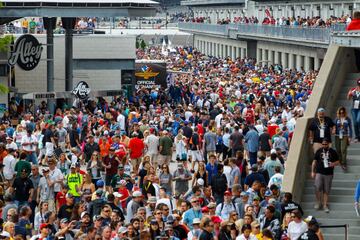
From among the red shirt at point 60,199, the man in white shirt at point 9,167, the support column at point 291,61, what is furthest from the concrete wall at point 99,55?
the red shirt at point 60,199

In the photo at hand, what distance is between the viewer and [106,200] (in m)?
22.6

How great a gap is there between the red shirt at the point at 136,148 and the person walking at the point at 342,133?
8906 mm

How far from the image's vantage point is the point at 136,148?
32250 millimetres

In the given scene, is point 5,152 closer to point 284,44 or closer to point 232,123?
point 232,123

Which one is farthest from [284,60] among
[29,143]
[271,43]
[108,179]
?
[108,179]

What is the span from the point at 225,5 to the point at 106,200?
109236mm

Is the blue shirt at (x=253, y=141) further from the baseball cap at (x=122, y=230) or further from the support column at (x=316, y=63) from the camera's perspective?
the support column at (x=316, y=63)

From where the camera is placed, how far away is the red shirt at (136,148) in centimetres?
3225

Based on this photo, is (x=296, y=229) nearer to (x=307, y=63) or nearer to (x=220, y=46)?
(x=307, y=63)

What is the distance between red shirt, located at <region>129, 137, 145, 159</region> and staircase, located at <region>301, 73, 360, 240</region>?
28.8 feet

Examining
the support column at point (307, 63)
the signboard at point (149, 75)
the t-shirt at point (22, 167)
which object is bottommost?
the support column at point (307, 63)

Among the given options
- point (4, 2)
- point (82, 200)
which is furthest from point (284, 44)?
point (82, 200)

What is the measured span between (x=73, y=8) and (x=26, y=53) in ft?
7.97

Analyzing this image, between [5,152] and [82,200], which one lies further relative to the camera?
[5,152]
